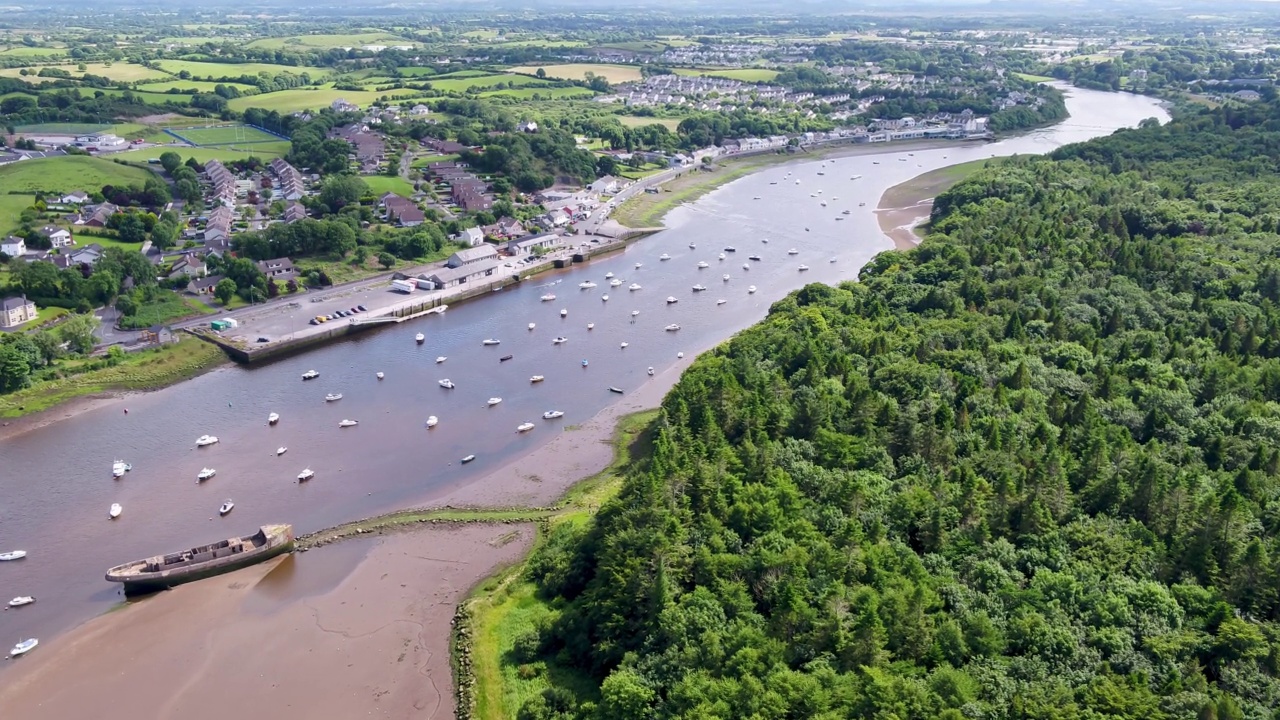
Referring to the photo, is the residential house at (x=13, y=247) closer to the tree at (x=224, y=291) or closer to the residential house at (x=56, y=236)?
the residential house at (x=56, y=236)

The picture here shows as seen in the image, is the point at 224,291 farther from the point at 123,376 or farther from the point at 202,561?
the point at 202,561

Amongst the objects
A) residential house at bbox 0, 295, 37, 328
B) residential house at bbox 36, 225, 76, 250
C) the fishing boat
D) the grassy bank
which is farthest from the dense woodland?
residential house at bbox 36, 225, 76, 250

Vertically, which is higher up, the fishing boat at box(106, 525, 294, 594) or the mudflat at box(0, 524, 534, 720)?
the fishing boat at box(106, 525, 294, 594)

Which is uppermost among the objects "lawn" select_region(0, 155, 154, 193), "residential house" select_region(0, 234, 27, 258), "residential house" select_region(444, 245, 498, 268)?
"lawn" select_region(0, 155, 154, 193)

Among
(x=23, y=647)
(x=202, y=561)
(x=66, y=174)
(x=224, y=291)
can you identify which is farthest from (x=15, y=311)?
(x=66, y=174)

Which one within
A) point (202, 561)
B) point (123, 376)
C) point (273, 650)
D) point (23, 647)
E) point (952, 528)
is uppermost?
point (952, 528)

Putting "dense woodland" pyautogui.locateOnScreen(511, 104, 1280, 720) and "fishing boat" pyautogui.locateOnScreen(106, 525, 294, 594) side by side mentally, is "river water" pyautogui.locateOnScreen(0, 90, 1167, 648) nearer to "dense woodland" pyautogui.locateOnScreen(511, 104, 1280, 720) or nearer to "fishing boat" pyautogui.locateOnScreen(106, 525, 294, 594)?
"fishing boat" pyautogui.locateOnScreen(106, 525, 294, 594)

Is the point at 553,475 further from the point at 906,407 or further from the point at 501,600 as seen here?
the point at 906,407
